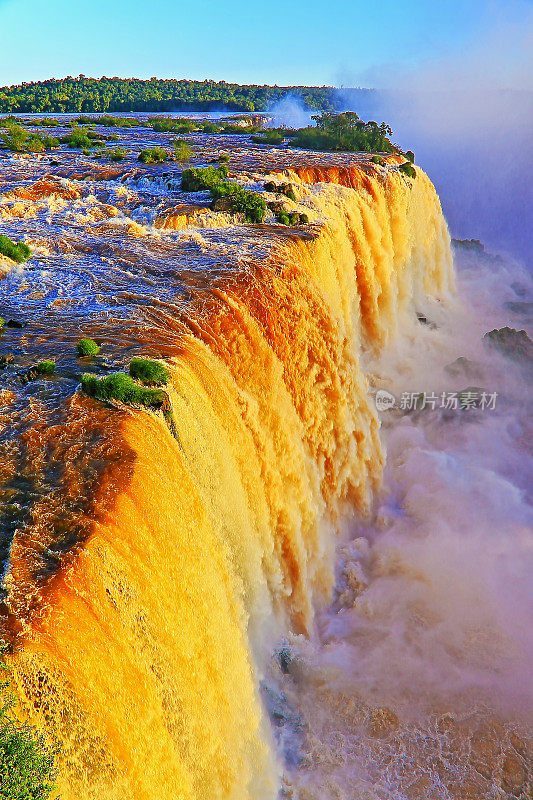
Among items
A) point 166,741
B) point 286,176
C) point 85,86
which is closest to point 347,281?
point 286,176

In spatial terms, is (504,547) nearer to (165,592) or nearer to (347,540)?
(347,540)

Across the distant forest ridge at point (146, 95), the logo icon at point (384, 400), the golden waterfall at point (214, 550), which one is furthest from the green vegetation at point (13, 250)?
the distant forest ridge at point (146, 95)

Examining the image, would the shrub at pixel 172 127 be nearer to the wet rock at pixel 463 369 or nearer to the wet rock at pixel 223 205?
the wet rock at pixel 223 205

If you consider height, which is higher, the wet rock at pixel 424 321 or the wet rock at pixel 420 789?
the wet rock at pixel 424 321

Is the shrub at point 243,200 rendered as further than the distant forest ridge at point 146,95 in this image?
No

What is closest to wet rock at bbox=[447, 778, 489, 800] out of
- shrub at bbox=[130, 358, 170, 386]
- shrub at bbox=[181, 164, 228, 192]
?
shrub at bbox=[130, 358, 170, 386]

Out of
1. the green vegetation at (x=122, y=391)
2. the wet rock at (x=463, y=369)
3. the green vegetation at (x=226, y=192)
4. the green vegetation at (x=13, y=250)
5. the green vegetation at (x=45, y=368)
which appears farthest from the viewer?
the wet rock at (x=463, y=369)

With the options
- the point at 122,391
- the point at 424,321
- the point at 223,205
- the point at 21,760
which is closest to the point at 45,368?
the point at 122,391

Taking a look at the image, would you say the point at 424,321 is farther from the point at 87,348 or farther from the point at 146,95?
the point at 146,95

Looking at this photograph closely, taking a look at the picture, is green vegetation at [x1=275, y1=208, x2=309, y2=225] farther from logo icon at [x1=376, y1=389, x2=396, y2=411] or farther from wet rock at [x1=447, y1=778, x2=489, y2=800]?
wet rock at [x1=447, y1=778, x2=489, y2=800]
